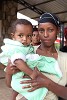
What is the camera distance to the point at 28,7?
9922 millimetres

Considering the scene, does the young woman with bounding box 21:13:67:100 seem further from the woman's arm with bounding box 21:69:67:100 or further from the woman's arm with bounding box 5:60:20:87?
the woman's arm with bounding box 5:60:20:87

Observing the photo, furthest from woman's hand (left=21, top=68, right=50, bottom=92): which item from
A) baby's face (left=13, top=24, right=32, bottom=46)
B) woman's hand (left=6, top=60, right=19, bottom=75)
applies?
baby's face (left=13, top=24, right=32, bottom=46)

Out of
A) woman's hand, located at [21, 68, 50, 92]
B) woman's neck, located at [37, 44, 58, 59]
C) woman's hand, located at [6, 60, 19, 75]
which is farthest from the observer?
→ woman's neck, located at [37, 44, 58, 59]

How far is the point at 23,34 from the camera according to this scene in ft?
5.61

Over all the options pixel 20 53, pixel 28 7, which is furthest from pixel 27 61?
pixel 28 7

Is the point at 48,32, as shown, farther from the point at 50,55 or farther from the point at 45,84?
the point at 45,84

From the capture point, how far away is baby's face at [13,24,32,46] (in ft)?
5.56

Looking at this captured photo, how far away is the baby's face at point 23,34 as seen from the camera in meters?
1.69

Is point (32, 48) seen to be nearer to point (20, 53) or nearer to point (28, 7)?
point (20, 53)

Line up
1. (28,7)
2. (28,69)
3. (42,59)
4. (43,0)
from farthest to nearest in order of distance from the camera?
1. (28,7)
2. (43,0)
3. (42,59)
4. (28,69)

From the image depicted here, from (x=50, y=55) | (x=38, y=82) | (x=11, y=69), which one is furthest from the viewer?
(x=50, y=55)

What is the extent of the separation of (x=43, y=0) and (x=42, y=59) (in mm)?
7511

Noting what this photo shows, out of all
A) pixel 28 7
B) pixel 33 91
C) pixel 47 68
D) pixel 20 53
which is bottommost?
pixel 33 91

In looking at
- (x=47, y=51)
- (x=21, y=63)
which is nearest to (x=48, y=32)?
(x=47, y=51)
